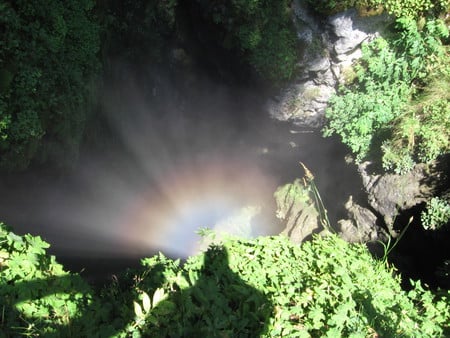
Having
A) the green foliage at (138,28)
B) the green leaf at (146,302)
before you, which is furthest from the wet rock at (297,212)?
the green leaf at (146,302)

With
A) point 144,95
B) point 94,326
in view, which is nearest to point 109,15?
point 144,95

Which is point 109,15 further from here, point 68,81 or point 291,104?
point 291,104

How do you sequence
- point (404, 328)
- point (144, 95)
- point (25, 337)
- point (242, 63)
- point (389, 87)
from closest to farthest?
1. point (25, 337)
2. point (404, 328)
3. point (389, 87)
4. point (242, 63)
5. point (144, 95)

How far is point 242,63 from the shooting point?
7.44m

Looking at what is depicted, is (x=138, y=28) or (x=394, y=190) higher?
(x=138, y=28)

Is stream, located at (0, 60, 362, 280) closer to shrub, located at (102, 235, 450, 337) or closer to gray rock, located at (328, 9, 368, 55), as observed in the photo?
gray rock, located at (328, 9, 368, 55)

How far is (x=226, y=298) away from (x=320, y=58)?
17.8ft

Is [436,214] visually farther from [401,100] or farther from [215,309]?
[215,309]

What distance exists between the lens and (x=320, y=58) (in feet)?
22.7

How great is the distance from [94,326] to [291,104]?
6.30 m

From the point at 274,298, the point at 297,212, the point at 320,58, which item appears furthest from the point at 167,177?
the point at 274,298

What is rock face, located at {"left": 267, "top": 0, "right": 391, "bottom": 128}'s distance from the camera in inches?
251

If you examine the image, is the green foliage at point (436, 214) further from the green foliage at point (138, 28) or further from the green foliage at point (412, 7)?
the green foliage at point (138, 28)

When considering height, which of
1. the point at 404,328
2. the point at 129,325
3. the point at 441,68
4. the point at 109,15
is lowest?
the point at 404,328
